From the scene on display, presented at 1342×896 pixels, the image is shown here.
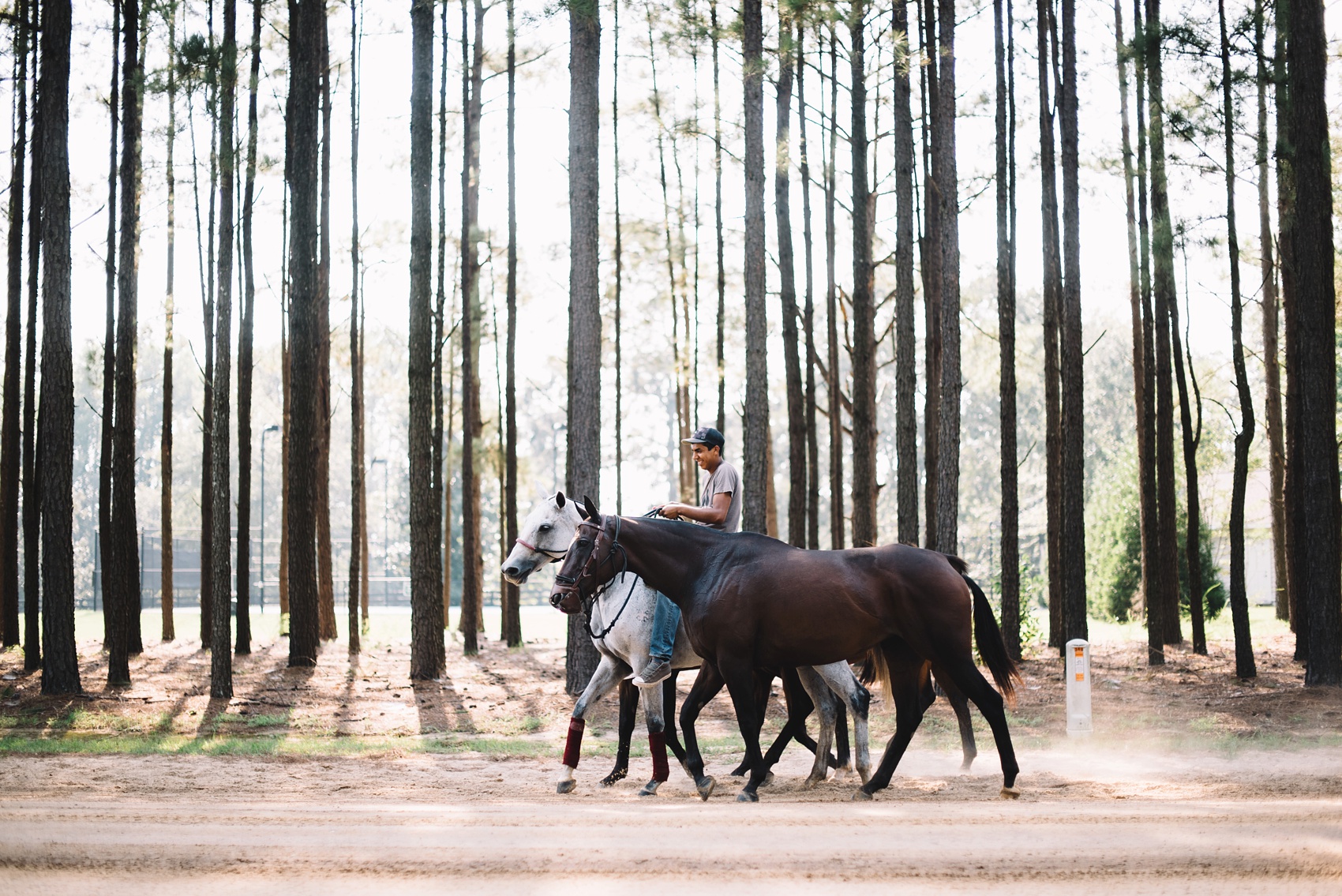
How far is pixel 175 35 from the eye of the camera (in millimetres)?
18656

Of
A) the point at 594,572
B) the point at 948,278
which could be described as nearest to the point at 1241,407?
the point at 948,278

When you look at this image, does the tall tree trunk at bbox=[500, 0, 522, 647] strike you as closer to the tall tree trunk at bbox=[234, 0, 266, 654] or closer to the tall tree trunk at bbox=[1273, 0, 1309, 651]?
the tall tree trunk at bbox=[234, 0, 266, 654]

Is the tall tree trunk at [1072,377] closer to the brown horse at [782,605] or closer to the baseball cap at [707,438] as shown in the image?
the brown horse at [782,605]

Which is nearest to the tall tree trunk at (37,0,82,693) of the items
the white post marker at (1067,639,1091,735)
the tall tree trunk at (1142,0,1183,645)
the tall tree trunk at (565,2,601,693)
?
the tall tree trunk at (565,2,601,693)

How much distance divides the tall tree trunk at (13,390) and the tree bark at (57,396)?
17.5ft

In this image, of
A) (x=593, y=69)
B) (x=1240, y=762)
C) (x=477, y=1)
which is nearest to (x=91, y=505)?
(x=477, y=1)

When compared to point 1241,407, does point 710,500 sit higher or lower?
lower

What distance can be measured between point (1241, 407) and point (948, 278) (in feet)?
15.2

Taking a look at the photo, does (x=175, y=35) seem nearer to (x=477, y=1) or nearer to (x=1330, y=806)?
(x=477, y=1)

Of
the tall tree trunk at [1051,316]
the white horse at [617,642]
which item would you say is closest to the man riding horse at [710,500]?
the white horse at [617,642]

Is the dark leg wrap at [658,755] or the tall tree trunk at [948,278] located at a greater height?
the tall tree trunk at [948,278]

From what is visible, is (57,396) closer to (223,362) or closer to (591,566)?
(223,362)

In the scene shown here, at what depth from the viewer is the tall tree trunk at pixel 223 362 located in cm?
1537

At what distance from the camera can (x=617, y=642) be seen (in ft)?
28.9
